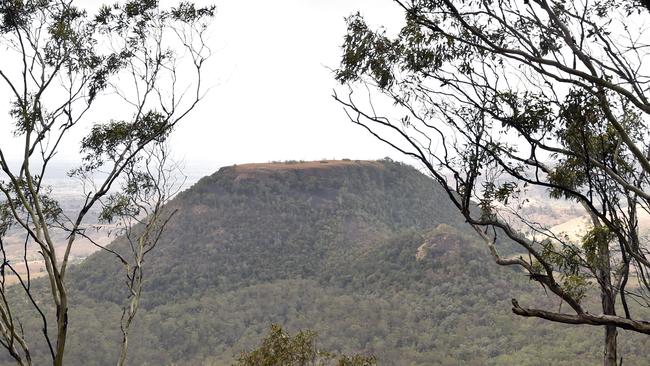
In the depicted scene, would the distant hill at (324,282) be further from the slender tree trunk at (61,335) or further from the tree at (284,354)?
the slender tree trunk at (61,335)

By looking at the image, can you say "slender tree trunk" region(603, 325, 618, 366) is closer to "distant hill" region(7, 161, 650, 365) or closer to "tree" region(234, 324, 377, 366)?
"tree" region(234, 324, 377, 366)

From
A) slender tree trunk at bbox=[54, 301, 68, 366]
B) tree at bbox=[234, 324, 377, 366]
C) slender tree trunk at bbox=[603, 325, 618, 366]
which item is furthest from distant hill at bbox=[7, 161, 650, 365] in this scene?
slender tree trunk at bbox=[54, 301, 68, 366]

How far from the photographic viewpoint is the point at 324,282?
4134 centimetres

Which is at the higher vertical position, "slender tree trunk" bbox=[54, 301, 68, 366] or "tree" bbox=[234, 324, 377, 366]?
"slender tree trunk" bbox=[54, 301, 68, 366]

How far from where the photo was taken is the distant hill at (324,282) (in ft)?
102

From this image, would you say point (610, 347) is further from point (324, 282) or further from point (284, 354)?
point (324, 282)

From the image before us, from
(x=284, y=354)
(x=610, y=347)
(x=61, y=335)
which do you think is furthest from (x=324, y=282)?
(x=61, y=335)

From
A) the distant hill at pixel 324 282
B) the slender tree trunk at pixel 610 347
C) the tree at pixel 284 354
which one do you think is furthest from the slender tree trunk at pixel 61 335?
the distant hill at pixel 324 282

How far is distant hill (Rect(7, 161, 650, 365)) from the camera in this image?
31094mm

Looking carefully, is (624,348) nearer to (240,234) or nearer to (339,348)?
(339,348)

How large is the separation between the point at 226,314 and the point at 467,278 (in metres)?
17.2

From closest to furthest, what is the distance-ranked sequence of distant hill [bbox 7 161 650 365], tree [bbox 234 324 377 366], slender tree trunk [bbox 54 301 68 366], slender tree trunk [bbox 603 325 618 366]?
slender tree trunk [bbox 54 301 68 366] → slender tree trunk [bbox 603 325 618 366] → tree [bbox 234 324 377 366] → distant hill [bbox 7 161 650 365]

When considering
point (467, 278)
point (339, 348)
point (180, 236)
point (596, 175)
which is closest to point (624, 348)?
point (467, 278)

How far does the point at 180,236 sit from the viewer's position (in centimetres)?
4578
